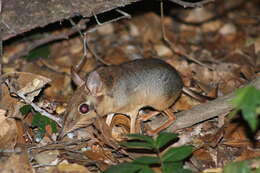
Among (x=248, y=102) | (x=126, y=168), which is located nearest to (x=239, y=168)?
(x=248, y=102)

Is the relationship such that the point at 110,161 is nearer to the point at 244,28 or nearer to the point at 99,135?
the point at 99,135

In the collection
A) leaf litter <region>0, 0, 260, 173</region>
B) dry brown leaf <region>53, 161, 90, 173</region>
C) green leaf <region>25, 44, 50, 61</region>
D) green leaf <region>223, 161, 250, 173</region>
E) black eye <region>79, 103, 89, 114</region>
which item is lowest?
leaf litter <region>0, 0, 260, 173</region>

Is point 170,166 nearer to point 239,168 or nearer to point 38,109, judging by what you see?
point 239,168

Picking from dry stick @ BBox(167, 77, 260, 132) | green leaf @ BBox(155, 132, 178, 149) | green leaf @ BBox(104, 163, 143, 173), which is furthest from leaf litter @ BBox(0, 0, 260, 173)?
green leaf @ BBox(155, 132, 178, 149)

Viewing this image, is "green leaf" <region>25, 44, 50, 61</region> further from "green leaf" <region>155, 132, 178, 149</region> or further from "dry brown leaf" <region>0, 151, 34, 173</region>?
"green leaf" <region>155, 132, 178, 149</region>

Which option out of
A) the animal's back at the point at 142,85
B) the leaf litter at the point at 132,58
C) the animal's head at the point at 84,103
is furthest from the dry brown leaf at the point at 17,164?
the animal's back at the point at 142,85

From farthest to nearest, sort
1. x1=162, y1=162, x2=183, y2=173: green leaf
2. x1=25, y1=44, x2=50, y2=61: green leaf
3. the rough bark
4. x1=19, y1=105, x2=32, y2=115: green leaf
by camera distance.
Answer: x1=25, y1=44, x2=50, y2=61: green leaf → the rough bark → x1=19, y1=105, x2=32, y2=115: green leaf → x1=162, y1=162, x2=183, y2=173: green leaf
